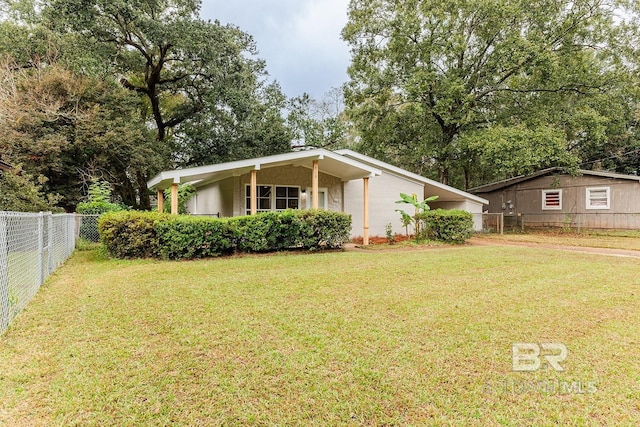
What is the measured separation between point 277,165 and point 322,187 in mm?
2553

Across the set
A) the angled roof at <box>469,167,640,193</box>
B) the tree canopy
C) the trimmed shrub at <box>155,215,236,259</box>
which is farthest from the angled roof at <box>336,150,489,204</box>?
the trimmed shrub at <box>155,215,236,259</box>

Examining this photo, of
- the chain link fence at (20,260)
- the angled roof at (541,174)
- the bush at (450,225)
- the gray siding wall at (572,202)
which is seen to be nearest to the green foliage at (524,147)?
the angled roof at (541,174)

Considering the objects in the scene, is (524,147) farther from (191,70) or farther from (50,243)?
(50,243)

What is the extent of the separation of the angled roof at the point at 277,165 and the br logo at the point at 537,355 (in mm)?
8364

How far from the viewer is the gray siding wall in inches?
634

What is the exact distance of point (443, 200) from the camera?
17.8 metres

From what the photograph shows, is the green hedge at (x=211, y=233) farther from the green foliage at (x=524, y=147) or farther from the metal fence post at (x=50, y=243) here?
the green foliage at (x=524, y=147)

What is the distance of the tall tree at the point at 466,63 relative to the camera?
55.4 feet

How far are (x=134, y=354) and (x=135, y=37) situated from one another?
60.5 ft

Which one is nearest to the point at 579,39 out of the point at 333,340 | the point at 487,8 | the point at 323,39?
the point at 487,8

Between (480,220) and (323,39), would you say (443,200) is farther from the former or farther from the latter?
(323,39)

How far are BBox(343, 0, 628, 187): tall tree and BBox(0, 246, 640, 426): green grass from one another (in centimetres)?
1471

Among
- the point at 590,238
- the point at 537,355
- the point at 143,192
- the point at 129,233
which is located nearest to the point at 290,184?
the point at 129,233

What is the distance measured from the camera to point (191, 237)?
8.66 m
